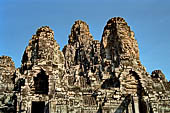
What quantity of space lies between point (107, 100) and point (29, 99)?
333 inches

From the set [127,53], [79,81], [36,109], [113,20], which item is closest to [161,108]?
[127,53]

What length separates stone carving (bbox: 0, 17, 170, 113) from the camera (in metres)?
23.7

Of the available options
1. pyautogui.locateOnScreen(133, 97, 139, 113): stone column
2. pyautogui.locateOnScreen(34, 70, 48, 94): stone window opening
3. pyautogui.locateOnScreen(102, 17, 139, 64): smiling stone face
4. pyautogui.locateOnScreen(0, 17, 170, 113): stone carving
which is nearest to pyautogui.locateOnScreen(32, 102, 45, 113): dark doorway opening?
pyautogui.locateOnScreen(0, 17, 170, 113): stone carving

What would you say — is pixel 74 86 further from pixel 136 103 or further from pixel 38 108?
pixel 136 103

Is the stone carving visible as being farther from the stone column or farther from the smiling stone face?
the smiling stone face

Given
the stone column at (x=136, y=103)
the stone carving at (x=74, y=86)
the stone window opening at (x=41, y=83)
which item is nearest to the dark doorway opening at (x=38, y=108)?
the stone carving at (x=74, y=86)

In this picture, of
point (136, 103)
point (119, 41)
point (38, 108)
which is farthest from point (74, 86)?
point (119, 41)

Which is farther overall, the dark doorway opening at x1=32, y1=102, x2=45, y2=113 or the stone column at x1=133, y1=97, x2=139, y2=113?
the dark doorway opening at x1=32, y1=102, x2=45, y2=113

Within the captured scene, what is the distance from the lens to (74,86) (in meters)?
26.3

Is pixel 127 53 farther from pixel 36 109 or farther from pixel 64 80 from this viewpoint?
pixel 36 109

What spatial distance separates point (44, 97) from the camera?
23.5 meters

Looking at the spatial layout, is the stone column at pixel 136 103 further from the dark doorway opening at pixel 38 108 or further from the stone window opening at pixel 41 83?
the dark doorway opening at pixel 38 108

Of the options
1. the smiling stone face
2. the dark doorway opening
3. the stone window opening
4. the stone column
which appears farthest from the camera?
the smiling stone face

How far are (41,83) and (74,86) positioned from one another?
3804 mm
